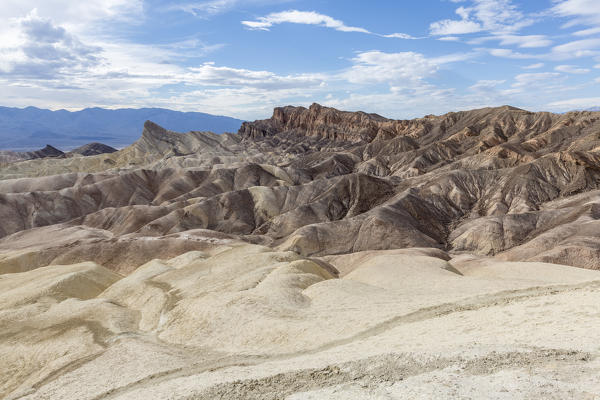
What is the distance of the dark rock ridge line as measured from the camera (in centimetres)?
7194

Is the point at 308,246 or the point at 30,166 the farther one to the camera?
the point at 30,166

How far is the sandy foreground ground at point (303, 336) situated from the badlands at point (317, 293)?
0.11m

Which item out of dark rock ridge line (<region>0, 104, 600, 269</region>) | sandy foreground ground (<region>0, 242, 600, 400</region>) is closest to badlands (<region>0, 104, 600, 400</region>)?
sandy foreground ground (<region>0, 242, 600, 400</region>)

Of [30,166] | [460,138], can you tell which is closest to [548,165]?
[460,138]

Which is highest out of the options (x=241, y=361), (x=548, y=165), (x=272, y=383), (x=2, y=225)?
(x=548, y=165)

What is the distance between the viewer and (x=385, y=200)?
9781cm

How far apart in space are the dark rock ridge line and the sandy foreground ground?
30.8 m

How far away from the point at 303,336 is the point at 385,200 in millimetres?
77729

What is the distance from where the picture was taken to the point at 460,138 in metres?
154

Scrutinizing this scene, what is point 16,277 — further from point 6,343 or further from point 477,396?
point 477,396

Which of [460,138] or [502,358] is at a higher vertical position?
[460,138]

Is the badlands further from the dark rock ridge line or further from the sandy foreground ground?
the dark rock ridge line

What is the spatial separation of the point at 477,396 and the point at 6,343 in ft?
96.9

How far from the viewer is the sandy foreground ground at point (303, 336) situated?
14211 millimetres
